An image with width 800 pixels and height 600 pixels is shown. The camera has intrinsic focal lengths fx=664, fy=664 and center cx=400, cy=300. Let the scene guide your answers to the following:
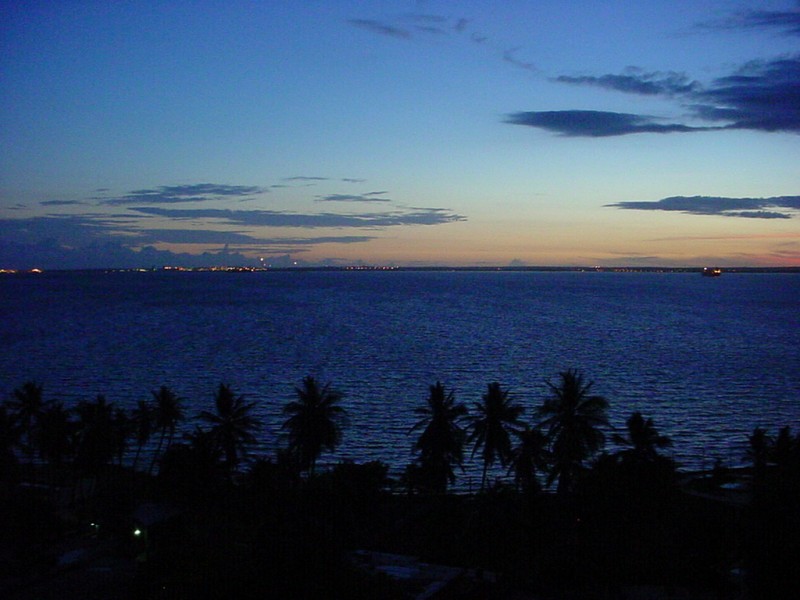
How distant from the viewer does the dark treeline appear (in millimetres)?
18453

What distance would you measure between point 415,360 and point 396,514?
5071 centimetres

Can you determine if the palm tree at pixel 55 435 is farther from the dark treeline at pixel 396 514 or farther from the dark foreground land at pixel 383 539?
the dark foreground land at pixel 383 539

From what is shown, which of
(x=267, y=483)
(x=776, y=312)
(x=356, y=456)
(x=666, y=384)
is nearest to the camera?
(x=267, y=483)

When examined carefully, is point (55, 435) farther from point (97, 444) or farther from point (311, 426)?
point (311, 426)

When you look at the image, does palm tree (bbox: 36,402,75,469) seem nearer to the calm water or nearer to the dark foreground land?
the dark foreground land

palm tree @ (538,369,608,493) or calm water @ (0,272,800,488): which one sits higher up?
palm tree @ (538,369,608,493)

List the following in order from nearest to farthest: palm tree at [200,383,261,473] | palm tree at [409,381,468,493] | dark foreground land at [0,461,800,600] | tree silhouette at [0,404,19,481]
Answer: dark foreground land at [0,461,800,600], palm tree at [409,381,468,493], palm tree at [200,383,261,473], tree silhouette at [0,404,19,481]

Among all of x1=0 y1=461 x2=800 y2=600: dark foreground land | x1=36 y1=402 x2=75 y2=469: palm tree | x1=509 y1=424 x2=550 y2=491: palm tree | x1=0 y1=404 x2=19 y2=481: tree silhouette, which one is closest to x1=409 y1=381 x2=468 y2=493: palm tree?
x1=0 y1=461 x2=800 y2=600: dark foreground land

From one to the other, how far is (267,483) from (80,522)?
28.9 ft

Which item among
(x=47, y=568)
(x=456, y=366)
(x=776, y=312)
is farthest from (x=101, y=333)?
(x=776, y=312)

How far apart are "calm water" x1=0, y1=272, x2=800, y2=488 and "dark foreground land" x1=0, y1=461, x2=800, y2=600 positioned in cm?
1482

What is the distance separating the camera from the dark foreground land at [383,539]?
17.9 m

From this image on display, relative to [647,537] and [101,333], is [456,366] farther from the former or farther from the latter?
[101,333]

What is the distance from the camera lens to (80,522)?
102 ft
